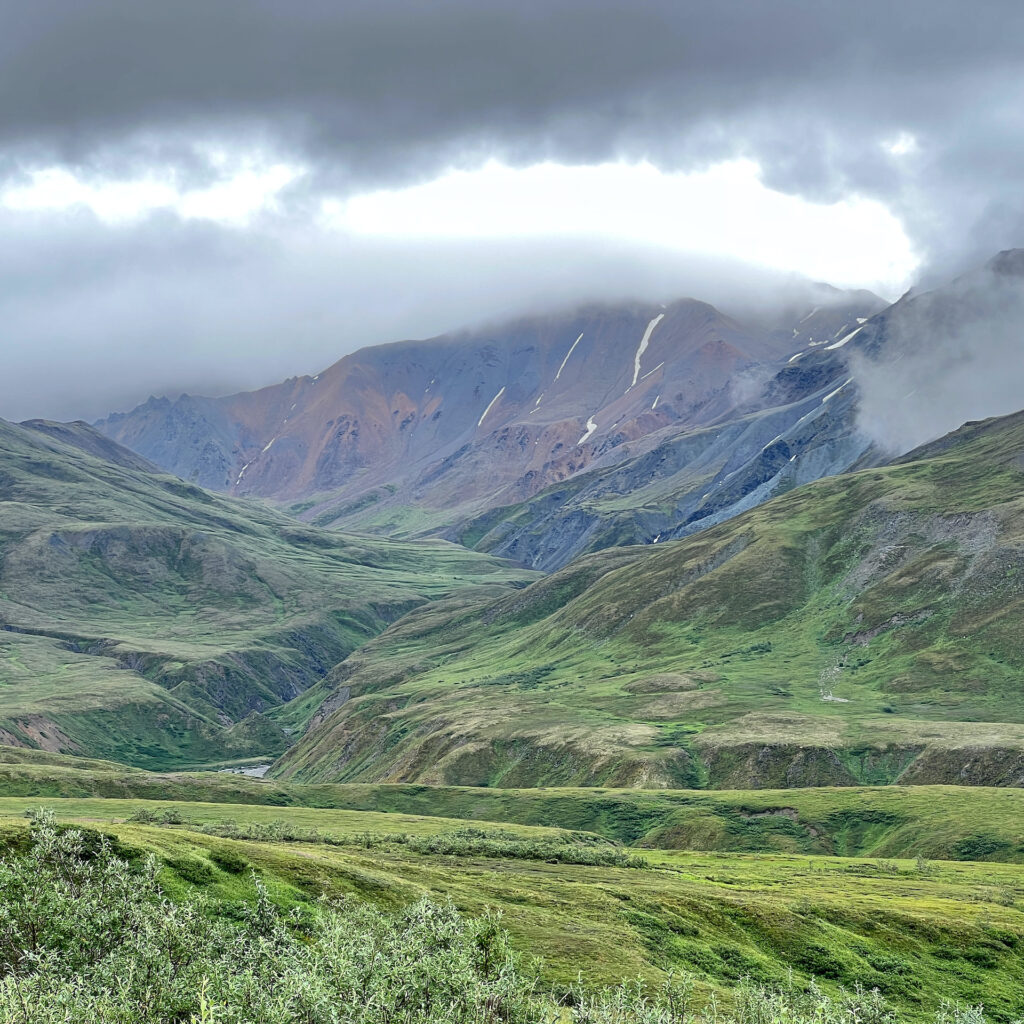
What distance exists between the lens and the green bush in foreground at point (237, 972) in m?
47.2

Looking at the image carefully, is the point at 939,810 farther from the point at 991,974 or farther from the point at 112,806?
the point at 112,806

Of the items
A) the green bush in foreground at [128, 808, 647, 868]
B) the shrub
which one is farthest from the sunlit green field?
the green bush in foreground at [128, 808, 647, 868]

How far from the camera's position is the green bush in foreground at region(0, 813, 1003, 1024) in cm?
4725

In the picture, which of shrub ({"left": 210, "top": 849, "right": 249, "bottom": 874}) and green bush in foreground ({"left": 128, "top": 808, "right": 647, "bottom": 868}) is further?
green bush in foreground ({"left": 128, "top": 808, "right": 647, "bottom": 868})

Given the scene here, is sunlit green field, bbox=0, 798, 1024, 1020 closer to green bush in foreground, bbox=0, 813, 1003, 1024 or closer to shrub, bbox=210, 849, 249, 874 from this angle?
shrub, bbox=210, 849, 249, 874

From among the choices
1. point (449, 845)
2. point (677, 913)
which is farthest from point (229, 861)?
point (449, 845)

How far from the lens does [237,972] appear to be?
59750mm

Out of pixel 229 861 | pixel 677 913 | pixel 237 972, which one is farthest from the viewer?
pixel 677 913

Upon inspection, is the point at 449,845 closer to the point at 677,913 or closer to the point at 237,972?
the point at 677,913

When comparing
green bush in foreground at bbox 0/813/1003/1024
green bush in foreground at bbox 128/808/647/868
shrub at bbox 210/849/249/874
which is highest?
green bush in foreground at bbox 0/813/1003/1024

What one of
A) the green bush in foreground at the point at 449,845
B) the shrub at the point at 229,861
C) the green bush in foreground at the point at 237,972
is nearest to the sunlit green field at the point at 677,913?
the shrub at the point at 229,861

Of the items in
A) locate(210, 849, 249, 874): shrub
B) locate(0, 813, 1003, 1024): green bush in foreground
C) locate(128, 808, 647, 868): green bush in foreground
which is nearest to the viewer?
locate(0, 813, 1003, 1024): green bush in foreground

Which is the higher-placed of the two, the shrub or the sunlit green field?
the shrub

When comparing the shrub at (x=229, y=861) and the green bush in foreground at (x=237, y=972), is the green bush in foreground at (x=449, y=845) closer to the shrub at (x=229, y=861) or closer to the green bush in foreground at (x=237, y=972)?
the shrub at (x=229, y=861)
